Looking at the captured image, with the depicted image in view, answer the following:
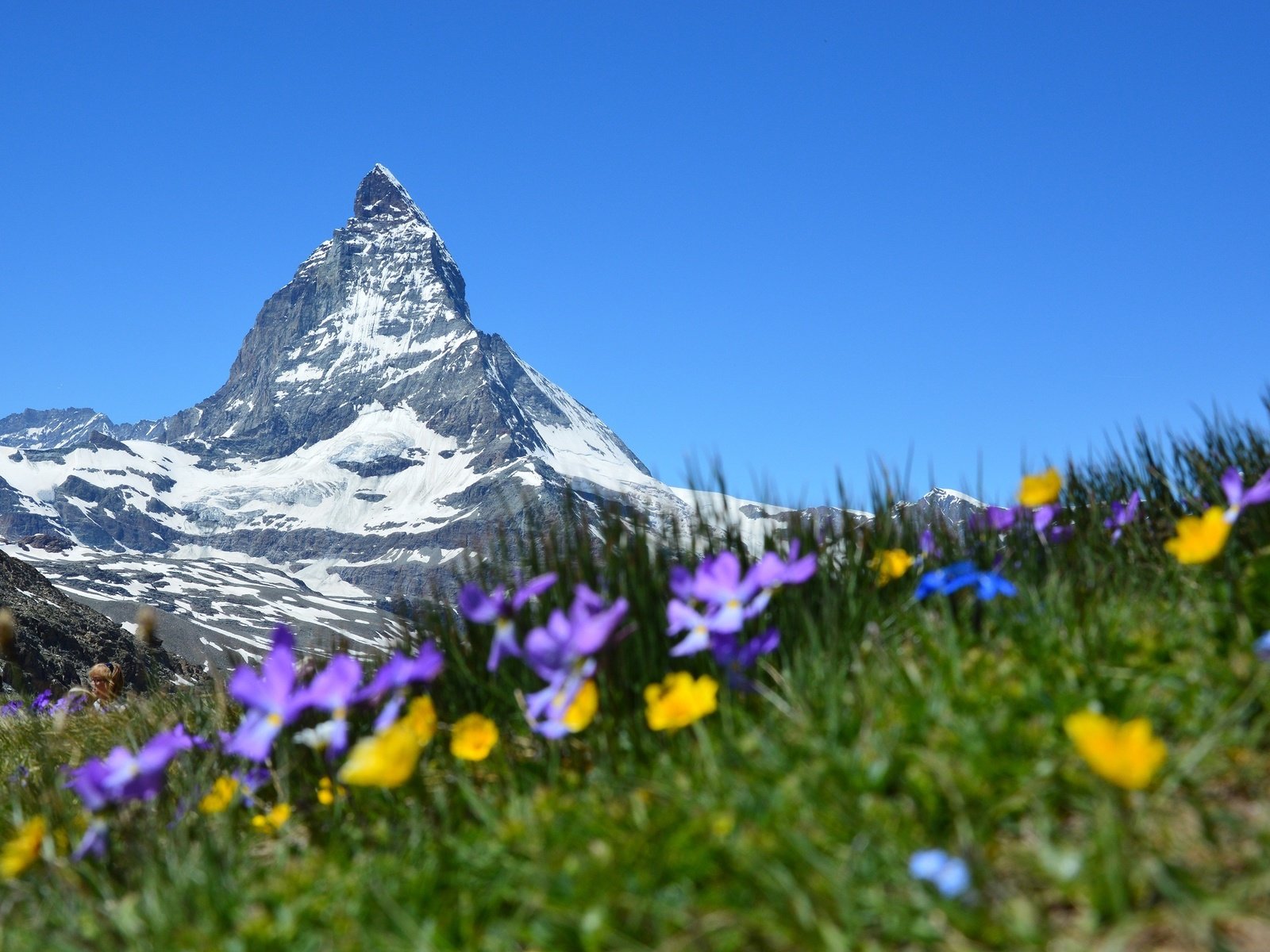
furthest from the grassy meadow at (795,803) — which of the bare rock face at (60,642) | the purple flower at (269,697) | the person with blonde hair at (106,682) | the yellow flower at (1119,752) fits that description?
the bare rock face at (60,642)

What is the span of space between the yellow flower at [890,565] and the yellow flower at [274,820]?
2.16m

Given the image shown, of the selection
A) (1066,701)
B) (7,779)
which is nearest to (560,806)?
(1066,701)

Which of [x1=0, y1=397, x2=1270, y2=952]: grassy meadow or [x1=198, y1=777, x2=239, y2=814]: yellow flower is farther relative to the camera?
[x1=198, y1=777, x2=239, y2=814]: yellow flower

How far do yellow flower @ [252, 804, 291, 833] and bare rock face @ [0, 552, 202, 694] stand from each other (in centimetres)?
763

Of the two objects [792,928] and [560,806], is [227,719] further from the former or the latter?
[792,928]

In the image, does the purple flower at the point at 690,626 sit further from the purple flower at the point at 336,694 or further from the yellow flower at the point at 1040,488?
the yellow flower at the point at 1040,488

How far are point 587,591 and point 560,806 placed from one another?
0.59 m

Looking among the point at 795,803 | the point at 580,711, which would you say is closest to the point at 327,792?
the point at 580,711

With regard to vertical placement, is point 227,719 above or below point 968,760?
above

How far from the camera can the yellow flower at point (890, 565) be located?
360cm

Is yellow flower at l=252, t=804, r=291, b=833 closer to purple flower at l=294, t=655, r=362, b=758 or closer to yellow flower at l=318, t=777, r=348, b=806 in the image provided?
yellow flower at l=318, t=777, r=348, b=806

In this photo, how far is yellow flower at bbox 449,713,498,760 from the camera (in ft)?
9.24

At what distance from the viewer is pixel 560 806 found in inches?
101

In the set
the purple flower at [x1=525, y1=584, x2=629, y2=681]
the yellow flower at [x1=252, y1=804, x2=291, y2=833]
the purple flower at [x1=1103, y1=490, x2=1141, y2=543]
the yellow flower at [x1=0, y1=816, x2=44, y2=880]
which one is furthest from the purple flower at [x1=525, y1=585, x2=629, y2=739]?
the purple flower at [x1=1103, y1=490, x2=1141, y2=543]
